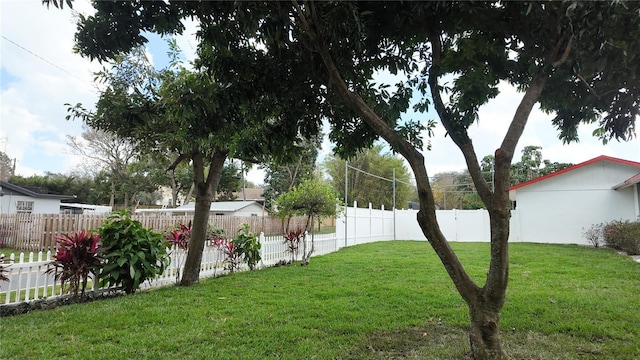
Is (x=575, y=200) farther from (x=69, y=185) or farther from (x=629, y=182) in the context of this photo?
(x=69, y=185)

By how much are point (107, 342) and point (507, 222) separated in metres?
4.07

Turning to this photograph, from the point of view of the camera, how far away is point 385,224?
68.0ft

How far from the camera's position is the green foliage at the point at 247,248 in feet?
29.1

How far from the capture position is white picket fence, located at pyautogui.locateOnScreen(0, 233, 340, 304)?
5156 millimetres

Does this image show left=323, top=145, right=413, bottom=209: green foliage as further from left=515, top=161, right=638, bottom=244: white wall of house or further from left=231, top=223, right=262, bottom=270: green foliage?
left=231, top=223, right=262, bottom=270: green foliage

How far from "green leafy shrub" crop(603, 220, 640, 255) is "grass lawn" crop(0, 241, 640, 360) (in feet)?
18.4

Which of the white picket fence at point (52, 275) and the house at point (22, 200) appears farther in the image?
the house at point (22, 200)

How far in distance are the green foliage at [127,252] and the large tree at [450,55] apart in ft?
10.9

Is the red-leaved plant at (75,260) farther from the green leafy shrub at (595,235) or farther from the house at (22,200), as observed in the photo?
the green leafy shrub at (595,235)

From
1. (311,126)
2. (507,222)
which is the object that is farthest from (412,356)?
(311,126)

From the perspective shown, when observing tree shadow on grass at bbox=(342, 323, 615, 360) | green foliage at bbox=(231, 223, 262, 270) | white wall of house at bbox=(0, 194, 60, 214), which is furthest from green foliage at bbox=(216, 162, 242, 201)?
tree shadow on grass at bbox=(342, 323, 615, 360)

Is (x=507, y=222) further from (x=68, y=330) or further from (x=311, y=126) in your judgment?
(x=68, y=330)

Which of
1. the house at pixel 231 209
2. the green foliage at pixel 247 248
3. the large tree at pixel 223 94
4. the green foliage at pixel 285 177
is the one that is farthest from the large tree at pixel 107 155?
the large tree at pixel 223 94

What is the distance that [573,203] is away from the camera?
1656cm
